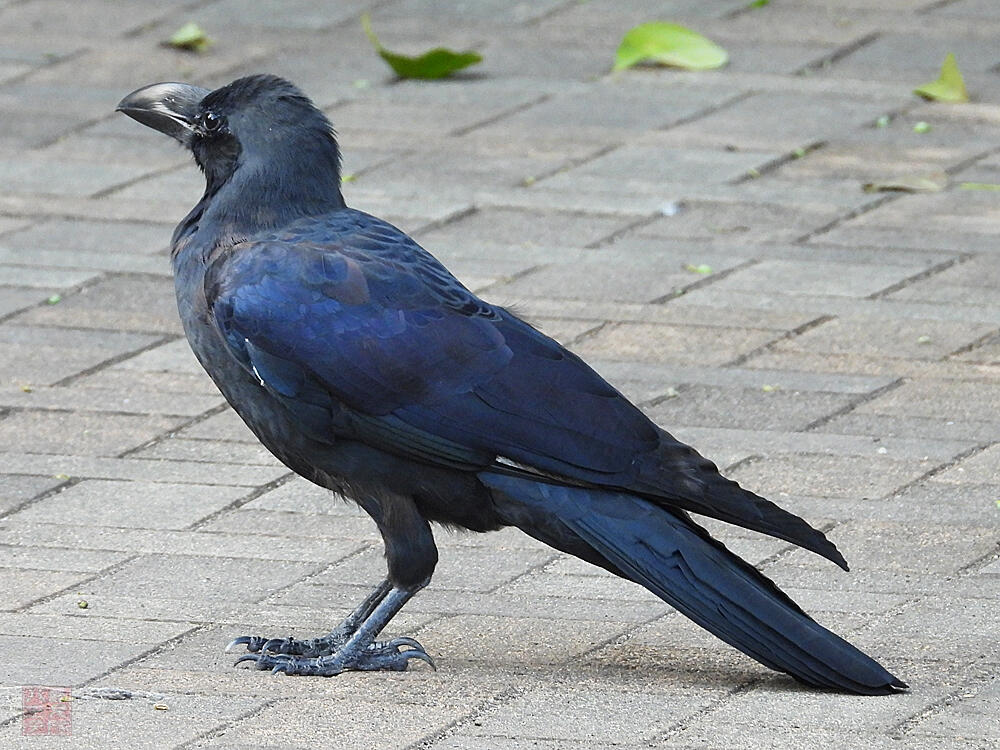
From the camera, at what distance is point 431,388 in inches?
164

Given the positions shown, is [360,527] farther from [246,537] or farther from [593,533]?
[593,533]

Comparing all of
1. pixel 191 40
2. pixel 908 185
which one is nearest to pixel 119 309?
pixel 908 185

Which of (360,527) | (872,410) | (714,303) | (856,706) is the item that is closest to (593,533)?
(856,706)

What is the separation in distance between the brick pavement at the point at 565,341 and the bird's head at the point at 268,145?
0.89m

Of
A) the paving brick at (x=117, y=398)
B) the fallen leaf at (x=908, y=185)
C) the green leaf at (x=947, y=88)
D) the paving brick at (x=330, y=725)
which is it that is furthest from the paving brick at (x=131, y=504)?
the green leaf at (x=947, y=88)

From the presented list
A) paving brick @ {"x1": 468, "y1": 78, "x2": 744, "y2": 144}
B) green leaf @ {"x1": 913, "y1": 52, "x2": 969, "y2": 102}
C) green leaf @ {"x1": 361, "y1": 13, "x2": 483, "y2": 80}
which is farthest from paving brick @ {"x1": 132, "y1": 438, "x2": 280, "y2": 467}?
green leaf @ {"x1": 913, "y1": 52, "x2": 969, "y2": 102}

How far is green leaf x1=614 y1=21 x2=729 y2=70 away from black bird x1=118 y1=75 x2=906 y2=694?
203 inches

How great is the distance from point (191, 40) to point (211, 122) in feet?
17.2

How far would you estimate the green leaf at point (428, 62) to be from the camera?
912cm

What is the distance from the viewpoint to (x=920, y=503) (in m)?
5.09

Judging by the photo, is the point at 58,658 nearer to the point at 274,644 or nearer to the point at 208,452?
the point at 274,644

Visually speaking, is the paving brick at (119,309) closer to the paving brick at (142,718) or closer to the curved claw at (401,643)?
the curved claw at (401,643)

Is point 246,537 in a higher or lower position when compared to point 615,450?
lower

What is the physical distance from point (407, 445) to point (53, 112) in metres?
5.05
